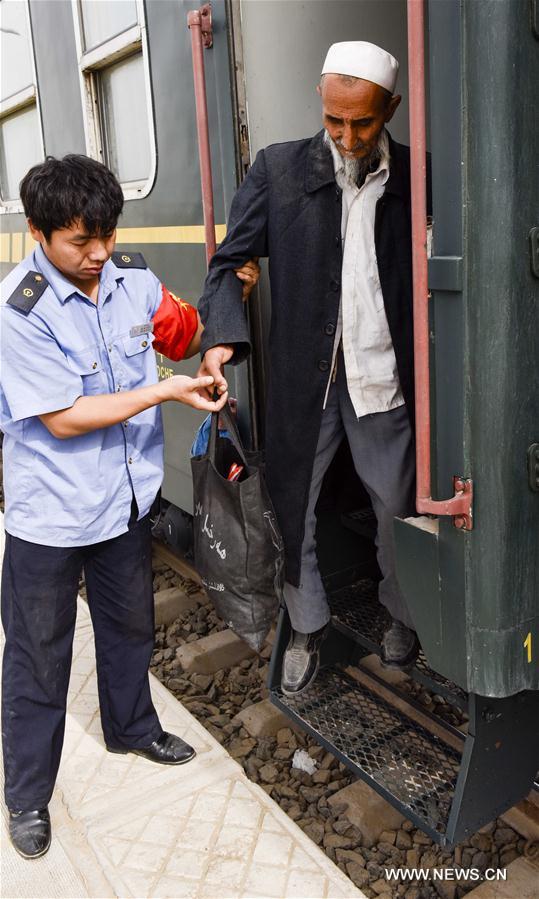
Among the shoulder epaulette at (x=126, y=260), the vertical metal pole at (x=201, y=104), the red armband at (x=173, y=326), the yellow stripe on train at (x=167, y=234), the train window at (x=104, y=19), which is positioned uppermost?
the train window at (x=104, y=19)

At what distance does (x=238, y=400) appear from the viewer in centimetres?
295

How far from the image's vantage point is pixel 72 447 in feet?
7.65

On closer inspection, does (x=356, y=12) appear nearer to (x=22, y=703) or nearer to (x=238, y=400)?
(x=238, y=400)

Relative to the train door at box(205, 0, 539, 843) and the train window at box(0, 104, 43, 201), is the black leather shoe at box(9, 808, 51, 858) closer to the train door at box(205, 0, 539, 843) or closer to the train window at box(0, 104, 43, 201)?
the train door at box(205, 0, 539, 843)

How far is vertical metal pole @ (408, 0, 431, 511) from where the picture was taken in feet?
5.83

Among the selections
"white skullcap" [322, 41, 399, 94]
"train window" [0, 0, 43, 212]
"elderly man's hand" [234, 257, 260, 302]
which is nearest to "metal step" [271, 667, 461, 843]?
"elderly man's hand" [234, 257, 260, 302]

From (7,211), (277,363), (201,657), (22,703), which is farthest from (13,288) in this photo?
(7,211)

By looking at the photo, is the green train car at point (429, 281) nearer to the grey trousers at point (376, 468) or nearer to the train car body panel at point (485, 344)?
the train car body panel at point (485, 344)

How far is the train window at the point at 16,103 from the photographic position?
13.6 ft

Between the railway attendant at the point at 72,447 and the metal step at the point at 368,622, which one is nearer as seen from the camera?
the railway attendant at the point at 72,447

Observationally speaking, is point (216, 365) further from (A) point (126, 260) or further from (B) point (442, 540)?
(B) point (442, 540)

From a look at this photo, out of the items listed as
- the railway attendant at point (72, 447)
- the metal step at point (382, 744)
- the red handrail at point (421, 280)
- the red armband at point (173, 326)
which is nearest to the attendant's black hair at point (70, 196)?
the railway attendant at point (72, 447)

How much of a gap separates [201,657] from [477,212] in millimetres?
2290
